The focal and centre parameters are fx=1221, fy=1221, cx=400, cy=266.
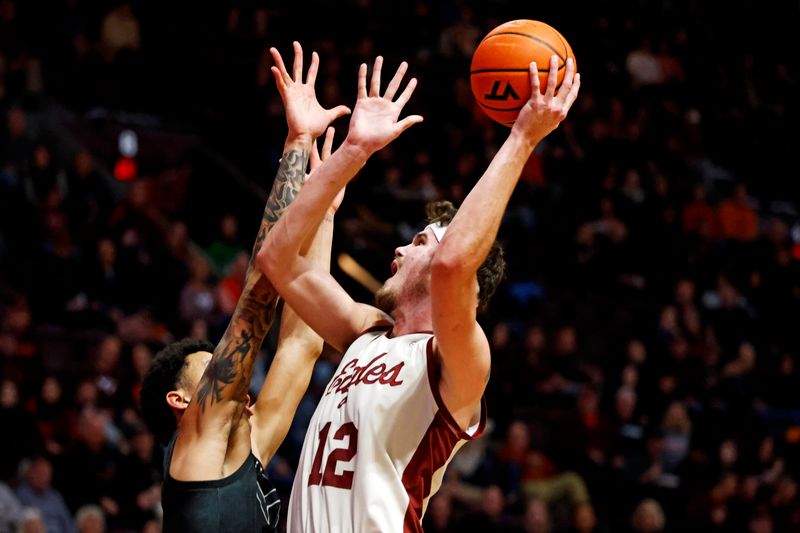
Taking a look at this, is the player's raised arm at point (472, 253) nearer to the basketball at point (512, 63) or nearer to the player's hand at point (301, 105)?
the basketball at point (512, 63)

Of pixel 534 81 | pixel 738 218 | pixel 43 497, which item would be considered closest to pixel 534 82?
pixel 534 81

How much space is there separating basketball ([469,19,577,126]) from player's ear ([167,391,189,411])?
5.06 ft

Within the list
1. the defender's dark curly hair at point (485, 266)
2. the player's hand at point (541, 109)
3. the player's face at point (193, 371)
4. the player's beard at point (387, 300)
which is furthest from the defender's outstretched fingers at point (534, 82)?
the player's face at point (193, 371)

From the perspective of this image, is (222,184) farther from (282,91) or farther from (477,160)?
(282,91)

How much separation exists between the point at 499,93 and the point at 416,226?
898cm

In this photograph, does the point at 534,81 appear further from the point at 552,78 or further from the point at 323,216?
the point at 323,216

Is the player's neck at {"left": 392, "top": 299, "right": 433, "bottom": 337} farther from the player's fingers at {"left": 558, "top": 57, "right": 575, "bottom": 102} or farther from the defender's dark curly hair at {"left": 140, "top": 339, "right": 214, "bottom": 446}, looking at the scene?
the player's fingers at {"left": 558, "top": 57, "right": 575, "bottom": 102}

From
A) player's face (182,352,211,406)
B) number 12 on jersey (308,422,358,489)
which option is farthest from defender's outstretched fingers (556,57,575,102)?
player's face (182,352,211,406)

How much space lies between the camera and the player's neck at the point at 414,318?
454 centimetres

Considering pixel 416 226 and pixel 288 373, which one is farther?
pixel 416 226

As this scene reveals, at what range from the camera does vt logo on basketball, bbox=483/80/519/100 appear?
427 cm

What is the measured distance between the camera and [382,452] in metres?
4.17

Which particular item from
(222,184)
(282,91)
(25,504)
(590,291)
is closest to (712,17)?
(590,291)

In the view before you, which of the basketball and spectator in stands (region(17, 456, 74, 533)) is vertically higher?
the basketball
